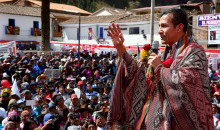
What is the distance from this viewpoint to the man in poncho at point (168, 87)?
224cm

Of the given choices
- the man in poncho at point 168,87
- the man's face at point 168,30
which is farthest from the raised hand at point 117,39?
the man's face at point 168,30

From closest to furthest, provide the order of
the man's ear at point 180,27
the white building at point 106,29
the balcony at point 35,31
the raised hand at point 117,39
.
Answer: the man's ear at point 180,27, the raised hand at point 117,39, the white building at point 106,29, the balcony at point 35,31

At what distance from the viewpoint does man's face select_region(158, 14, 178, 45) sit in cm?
249

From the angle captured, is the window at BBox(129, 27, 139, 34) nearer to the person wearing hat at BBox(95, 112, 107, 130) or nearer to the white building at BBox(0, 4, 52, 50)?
the white building at BBox(0, 4, 52, 50)

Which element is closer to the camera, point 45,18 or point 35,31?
point 45,18

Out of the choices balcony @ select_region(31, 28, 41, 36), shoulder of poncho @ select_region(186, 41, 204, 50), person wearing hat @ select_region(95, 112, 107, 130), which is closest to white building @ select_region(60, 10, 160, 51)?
balcony @ select_region(31, 28, 41, 36)

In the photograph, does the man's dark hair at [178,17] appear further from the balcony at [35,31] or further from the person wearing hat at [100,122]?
the balcony at [35,31]

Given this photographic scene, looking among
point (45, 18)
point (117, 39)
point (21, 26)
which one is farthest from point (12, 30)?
point (117, 39)

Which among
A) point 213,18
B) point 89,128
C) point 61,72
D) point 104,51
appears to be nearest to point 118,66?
point 89,128

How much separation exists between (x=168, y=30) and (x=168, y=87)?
20.0 inches

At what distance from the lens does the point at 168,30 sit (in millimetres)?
2484

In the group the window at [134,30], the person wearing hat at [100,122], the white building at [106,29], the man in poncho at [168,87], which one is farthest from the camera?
the window at [134,30]

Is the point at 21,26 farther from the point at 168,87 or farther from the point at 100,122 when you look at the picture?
the point at 168,87

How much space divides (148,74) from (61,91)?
21.6ft
